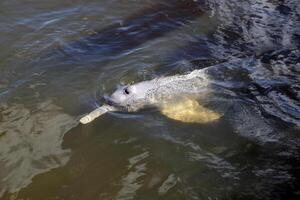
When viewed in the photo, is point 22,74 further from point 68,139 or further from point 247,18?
point 247,18

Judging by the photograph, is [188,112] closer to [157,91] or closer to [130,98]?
[157,91]

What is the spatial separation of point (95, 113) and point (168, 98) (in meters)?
0.95

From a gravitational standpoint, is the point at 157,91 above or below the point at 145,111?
above

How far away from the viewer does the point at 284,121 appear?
17.0 ft

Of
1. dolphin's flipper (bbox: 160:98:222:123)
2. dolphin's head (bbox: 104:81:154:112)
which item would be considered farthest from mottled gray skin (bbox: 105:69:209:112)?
dolphin's flipper (bbox: 160:98:222:123)

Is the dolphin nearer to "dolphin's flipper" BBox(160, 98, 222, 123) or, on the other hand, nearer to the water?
"dolphin's flipper" BBox(160, 98, 222, 123)

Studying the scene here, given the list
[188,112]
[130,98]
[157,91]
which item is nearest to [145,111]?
[130,98]

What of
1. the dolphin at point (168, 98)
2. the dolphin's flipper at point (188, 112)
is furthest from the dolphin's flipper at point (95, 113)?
the dolphin's flipper at point (188, 112)

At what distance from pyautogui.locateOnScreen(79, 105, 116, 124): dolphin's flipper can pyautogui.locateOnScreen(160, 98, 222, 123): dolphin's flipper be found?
0.66 meters

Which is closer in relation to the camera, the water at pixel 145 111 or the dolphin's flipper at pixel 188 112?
the water at pixel 145 111

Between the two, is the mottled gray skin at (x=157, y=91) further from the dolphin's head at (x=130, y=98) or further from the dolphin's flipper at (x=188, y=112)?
the dolphin's flipper at (x=188, y=112)

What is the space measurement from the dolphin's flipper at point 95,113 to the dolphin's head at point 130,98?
9 cm

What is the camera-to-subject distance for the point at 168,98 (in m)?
5.75

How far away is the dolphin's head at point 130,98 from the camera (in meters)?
5.59
